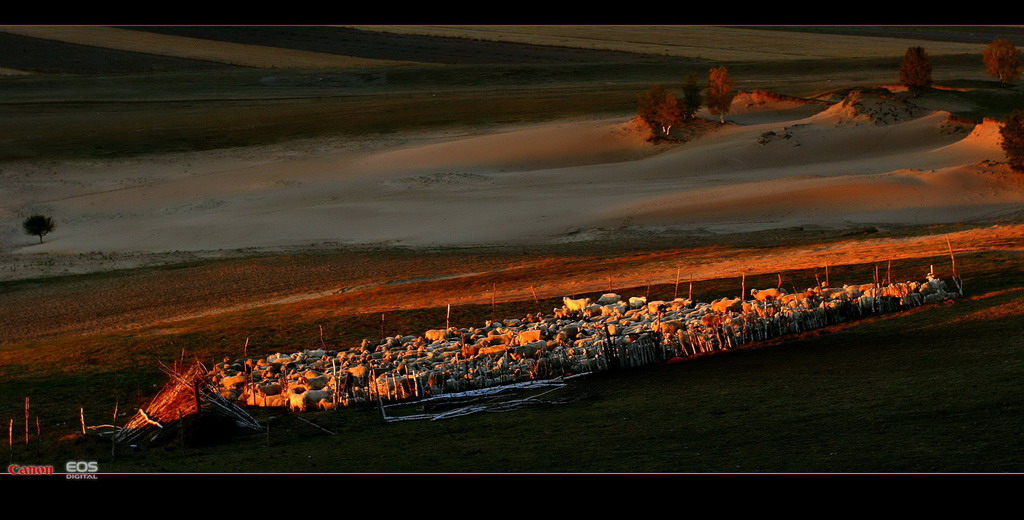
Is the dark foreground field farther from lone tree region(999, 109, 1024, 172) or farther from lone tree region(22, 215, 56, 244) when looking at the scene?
lone tree region(999, 109, 1024, 172)

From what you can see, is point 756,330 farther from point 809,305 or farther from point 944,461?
point 944,461

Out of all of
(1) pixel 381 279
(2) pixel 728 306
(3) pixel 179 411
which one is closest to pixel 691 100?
(1) pixel 381 279

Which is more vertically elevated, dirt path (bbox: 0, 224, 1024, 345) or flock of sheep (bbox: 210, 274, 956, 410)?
dirt path (bbox: 0, 224, 1024, 345)

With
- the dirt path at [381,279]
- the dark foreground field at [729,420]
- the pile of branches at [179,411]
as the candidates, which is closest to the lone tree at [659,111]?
the dirt path at [381,279]

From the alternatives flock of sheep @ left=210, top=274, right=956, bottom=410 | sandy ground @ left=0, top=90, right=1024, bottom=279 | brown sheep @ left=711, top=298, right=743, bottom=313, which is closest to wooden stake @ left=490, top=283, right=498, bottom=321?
flock of sheep @ left=210, top=274, right=956, bottom=410

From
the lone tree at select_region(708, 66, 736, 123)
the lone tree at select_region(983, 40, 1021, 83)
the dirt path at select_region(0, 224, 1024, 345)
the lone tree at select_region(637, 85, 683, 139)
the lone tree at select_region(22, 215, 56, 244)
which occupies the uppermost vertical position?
the lone tree at select_region(983, 40, 1021, 83)

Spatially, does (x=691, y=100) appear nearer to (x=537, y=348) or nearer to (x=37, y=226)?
(x=37, y=226)

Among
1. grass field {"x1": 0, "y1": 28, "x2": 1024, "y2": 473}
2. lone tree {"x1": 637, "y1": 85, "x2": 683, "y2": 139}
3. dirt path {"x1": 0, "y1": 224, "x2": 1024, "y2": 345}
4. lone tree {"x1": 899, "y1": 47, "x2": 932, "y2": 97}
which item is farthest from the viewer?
lone tree {"x1": 899, "y1": 47, "x2": 932, "y2": 97}

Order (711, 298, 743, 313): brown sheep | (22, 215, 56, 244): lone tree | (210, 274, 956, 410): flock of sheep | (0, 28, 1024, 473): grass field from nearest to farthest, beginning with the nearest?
(0, 28, 1024, 473): grass field, (210, 274, 956, 410): flock of sheep, (711, 298, 743, 313): brown sheep, (22, 215, 56, 244): lone tree
